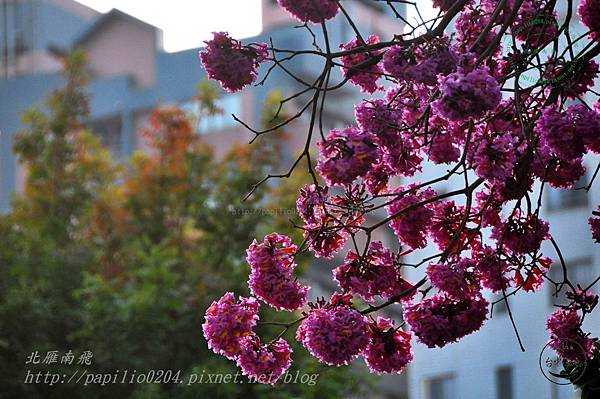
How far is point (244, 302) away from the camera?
2.97 metres

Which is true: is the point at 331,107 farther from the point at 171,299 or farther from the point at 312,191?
the point at 312,191

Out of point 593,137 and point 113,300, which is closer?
point 593,137

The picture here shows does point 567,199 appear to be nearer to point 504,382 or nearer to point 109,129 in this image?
point 504,382

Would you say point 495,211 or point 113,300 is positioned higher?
point 113,300

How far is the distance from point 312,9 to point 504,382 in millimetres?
10871

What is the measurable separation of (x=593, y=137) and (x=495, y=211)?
0.40 m

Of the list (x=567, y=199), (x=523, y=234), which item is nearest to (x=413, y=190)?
(x=523, y=234)

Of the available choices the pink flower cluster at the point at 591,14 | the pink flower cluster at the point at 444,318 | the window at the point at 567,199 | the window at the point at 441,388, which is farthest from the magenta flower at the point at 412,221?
the window at the point at 441,388

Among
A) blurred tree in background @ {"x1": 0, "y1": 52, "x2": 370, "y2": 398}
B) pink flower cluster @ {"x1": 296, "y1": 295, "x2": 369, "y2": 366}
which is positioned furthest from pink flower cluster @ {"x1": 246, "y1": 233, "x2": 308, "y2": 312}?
blurred tree in background @ {"x1": 0, "y1": 52, "x2": 370, "y2": 398}

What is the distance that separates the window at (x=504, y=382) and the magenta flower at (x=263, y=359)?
10641 mm

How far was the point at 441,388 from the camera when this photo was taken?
1431cm

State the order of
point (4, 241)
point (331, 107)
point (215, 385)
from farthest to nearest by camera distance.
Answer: point (331, 107) < point (4, 241) < point (215, 385)

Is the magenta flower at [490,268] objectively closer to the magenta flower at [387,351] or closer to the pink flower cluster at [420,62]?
the magenta flower at [387,351]

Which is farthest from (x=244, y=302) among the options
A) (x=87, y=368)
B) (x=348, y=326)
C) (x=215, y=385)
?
(x=87, y=368)
